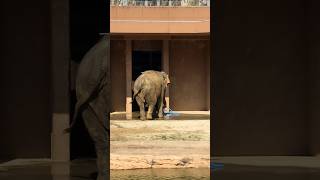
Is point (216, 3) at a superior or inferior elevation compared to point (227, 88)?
superior

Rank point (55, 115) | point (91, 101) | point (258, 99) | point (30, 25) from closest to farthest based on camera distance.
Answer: point (91, 101) < point (55, 115) < point (30, 25) < point (258, 99)

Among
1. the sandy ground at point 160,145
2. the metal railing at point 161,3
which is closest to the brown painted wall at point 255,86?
the sandy ground at point 160,145

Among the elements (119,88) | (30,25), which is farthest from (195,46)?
(30,25)

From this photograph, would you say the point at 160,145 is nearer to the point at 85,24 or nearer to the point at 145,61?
the point at 85,24

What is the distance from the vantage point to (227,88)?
7.58m

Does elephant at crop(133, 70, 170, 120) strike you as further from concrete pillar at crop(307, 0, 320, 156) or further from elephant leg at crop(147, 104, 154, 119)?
concrete pillar at crop(307, 0, 320, 156)

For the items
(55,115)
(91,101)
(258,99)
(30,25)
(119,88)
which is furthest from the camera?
(119,88)

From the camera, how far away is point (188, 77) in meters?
20.8

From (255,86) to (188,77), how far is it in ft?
43.0

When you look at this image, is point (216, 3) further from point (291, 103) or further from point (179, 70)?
point (179, 70)

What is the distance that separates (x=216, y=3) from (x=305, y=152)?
2404 millimetres

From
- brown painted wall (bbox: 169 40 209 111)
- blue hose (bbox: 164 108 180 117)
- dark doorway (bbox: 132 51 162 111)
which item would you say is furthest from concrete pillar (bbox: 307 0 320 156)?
dark doorway (bbox: 132 51 162 111)

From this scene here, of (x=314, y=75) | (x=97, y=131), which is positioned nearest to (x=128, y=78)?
(x=314, y=75)

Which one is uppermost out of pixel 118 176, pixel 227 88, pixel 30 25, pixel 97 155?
pixel 30 25
